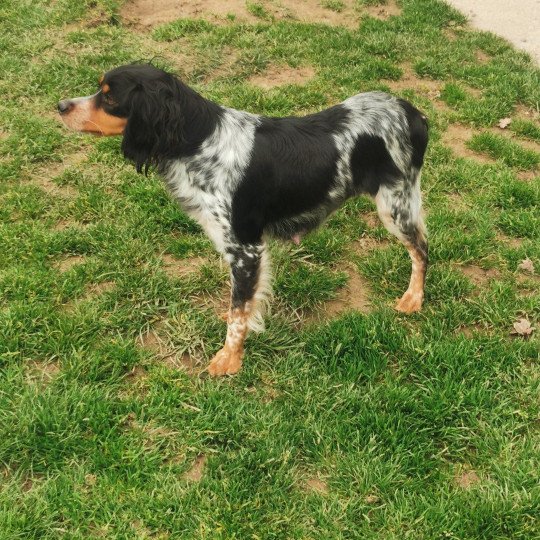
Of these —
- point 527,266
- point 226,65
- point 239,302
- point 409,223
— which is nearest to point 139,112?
point 239,302

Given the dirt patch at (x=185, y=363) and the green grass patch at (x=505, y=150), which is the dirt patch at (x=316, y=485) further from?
the green grass patch at (x=505, y=150)

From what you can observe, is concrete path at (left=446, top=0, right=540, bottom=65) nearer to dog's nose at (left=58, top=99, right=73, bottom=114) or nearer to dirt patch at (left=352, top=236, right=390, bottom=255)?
dirt patch at (left=352, top=236, right=390, bottom=255)

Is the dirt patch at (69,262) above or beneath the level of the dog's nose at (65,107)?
beneath

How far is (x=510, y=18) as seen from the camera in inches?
338

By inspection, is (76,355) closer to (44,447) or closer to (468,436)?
(44,447)

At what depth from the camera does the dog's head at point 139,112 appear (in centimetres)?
A: 297

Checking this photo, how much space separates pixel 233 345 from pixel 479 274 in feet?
6.79

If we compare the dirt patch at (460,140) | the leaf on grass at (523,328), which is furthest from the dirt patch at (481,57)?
the leaf on grass at (523,328)

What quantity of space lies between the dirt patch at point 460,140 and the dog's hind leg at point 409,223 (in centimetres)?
205

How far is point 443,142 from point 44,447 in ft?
15.2

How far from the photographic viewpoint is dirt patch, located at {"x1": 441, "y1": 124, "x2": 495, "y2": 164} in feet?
18.0

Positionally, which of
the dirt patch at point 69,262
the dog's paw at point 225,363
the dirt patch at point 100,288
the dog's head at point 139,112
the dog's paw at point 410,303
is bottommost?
the dirt patch at point 69,262

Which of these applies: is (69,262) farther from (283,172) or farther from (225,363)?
(283,172)

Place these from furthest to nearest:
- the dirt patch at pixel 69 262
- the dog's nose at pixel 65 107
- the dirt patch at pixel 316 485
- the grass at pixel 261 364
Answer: the dirt patch at pixel 69 262 → the dog's nose at pixel 65 107 → the dirt patch at pixel 316 485 → the grass at pixel 261 364
